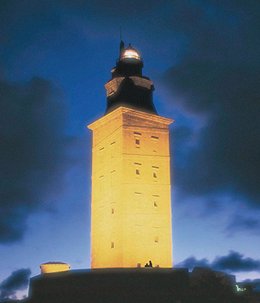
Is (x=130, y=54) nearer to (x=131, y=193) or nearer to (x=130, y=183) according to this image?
(x=130, y=183)

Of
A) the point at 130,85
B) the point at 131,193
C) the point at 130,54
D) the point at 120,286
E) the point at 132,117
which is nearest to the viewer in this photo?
the point at 120,286

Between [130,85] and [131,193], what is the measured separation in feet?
25.1

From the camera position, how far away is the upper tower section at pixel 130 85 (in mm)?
Result: 37562

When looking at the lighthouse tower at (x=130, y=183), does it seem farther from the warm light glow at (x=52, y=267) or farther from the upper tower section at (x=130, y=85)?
the warm light glow at (x=52, y=267)

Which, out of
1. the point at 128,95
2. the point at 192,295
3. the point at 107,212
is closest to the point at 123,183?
the point at 107,212

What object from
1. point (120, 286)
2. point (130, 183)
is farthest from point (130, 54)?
point (120, 286)

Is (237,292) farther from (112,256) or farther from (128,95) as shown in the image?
(128,95)

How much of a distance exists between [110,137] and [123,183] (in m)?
3.55

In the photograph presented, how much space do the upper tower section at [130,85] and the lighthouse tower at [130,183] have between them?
66 millimetres

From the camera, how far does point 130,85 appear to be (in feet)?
125

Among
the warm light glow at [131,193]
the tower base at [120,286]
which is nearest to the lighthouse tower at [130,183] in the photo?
the warm light glow at [131,193]

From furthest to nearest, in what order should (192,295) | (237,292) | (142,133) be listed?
1. (142,133)
2. (237,292)
3. (192,295)

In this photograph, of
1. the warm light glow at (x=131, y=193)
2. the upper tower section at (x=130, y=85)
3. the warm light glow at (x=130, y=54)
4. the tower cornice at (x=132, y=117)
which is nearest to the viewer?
the warm light glow at (x=131, y=193)

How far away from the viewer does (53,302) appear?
2867 cm
